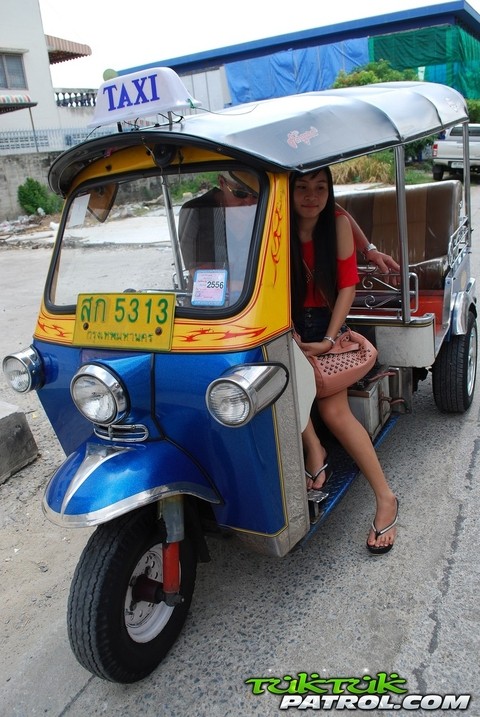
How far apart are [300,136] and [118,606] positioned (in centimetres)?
186

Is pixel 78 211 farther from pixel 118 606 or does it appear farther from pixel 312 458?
pixel 118 606

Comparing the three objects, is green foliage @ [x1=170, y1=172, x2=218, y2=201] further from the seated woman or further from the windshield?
the seated woman

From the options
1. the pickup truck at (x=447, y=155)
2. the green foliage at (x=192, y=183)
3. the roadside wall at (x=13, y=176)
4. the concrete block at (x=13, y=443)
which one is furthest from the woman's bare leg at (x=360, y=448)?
the roadside wall at (x=13, y=176)

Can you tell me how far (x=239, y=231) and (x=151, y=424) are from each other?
31.4 inches

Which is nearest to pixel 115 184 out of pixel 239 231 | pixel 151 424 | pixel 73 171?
pixel 73 171

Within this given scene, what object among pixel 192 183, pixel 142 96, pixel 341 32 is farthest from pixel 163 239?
pixel 341 32

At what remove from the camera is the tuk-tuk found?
209 cm

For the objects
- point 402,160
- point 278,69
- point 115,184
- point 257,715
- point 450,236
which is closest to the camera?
point 257,715

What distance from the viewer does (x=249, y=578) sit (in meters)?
2.79

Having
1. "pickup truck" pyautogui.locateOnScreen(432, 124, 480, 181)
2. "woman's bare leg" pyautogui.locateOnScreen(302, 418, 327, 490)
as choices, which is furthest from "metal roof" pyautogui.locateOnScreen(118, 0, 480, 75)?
"woman's bare leg" pyautogui.locateOnScreen(302, 418, 327, 490)

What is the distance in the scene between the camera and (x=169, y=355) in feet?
7.17

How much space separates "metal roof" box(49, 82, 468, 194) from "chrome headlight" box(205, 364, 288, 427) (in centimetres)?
74

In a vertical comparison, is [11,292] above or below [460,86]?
below

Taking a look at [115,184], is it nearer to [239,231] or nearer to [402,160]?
[239,231]
